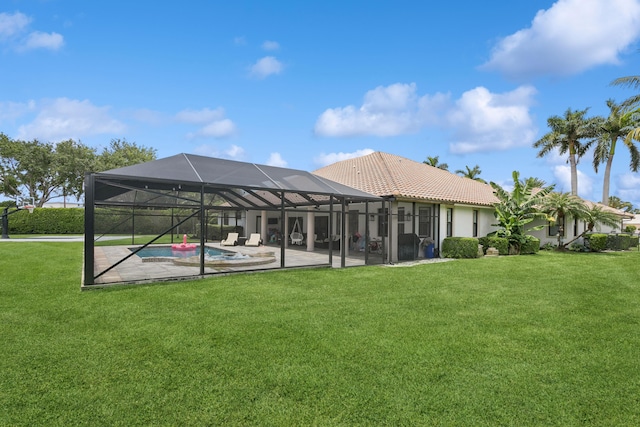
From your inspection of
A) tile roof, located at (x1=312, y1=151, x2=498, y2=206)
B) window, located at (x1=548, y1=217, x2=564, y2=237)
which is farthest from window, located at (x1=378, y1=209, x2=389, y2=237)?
window, located at (x1=548, y1=217, x2=564, y2=237)

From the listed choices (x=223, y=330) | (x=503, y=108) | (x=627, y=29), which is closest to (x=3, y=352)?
(x=223, y=330)

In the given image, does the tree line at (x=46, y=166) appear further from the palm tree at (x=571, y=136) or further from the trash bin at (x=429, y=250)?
the palm tree at (x=571, y=136)

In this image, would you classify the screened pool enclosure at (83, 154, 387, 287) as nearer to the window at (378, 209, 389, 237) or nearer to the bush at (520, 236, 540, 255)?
the window at (378, 209, 389, 237)

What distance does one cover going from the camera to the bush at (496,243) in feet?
58.2

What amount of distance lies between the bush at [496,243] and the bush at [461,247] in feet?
5.94

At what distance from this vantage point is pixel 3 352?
4.47 m

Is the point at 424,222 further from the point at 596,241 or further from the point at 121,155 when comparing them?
the point at 121,155

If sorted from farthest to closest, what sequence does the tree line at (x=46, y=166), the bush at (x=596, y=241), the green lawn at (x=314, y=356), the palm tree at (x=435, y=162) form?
the palm tree at (x=435, y=162) → the tree line at (x=46, y=166) → the bush at (x=596, y=241) → the green lawn at (x=314, y=356)

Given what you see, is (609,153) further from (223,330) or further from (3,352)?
(3,352)

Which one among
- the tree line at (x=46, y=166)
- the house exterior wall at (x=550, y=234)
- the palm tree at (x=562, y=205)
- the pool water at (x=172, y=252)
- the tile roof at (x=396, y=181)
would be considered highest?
the tree line at (x=46, y=166)

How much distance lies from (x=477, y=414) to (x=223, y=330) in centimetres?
366

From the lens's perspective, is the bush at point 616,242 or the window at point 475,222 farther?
the bush at point 616,242

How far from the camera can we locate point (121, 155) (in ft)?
134

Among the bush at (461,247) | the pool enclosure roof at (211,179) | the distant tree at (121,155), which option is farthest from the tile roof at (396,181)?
the distant tree at (121,155)
